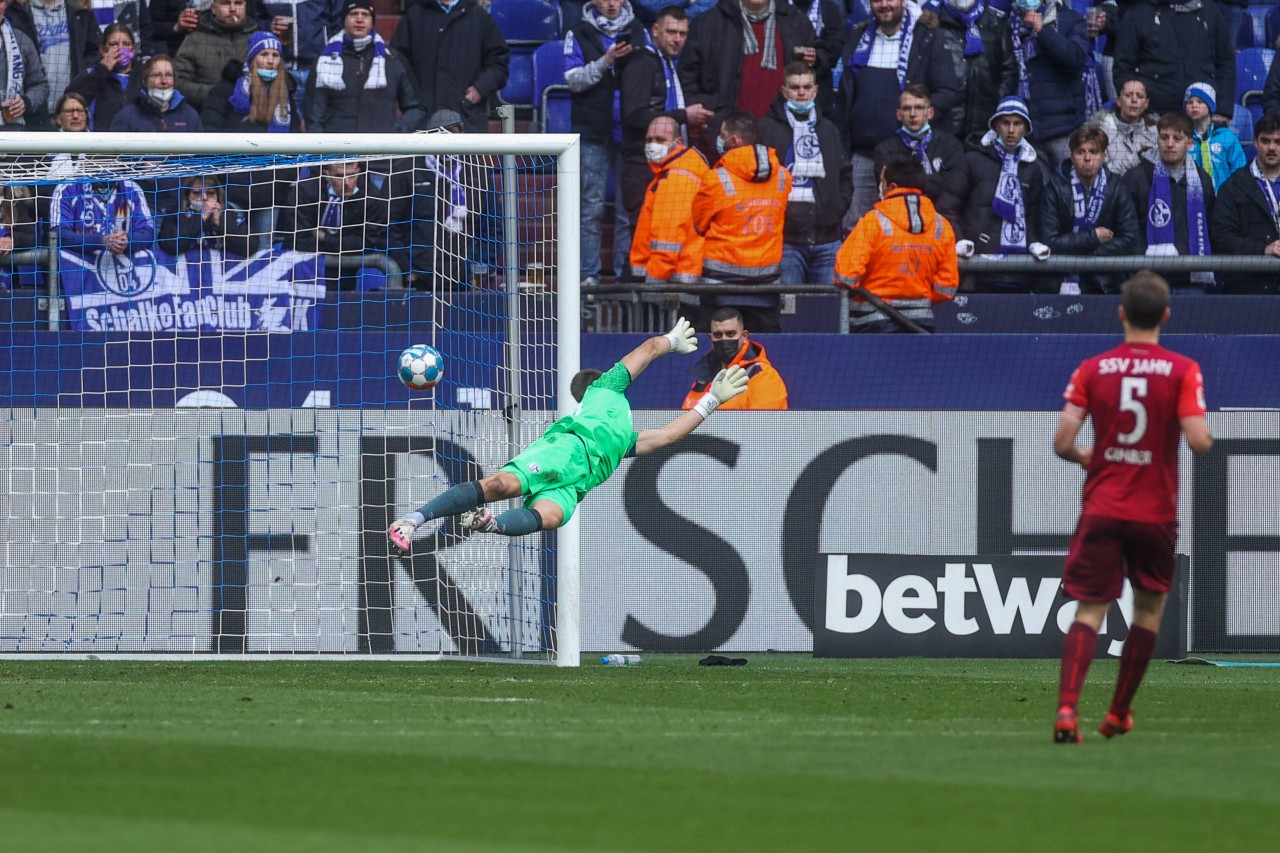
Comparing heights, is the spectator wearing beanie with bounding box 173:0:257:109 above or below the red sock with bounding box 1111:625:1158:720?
above

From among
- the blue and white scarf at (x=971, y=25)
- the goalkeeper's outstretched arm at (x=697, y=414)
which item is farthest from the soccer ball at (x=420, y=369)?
the blue and white scarf at (x=971, y=25)

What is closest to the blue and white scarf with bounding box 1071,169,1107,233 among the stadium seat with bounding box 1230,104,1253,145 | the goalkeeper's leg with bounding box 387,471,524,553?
the stadium seat with bounding box 1230,104,1253,145

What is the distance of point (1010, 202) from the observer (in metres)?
15.7

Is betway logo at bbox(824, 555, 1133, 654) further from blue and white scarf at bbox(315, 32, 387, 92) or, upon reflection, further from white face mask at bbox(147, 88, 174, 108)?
white face mask at bbox(147, 88, 174, 108)

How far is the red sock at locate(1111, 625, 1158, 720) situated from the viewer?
7.00 m

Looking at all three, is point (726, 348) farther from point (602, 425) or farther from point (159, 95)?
point (159, 95)

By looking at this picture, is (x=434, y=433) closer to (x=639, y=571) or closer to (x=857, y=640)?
(x=639, y=571)

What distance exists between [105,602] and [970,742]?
7.48 m

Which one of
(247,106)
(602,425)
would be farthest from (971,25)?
(602,425)

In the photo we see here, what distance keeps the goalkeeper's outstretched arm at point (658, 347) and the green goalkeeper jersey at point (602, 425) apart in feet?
0.23

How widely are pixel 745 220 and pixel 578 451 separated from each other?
4.14 metres

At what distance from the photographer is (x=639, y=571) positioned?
1327cm

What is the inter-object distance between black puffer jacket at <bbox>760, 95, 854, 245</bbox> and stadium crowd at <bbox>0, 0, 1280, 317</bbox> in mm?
18

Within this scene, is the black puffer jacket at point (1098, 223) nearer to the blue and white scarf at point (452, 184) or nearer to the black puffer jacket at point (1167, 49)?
the black puffer jacket at point (1167, 49)
